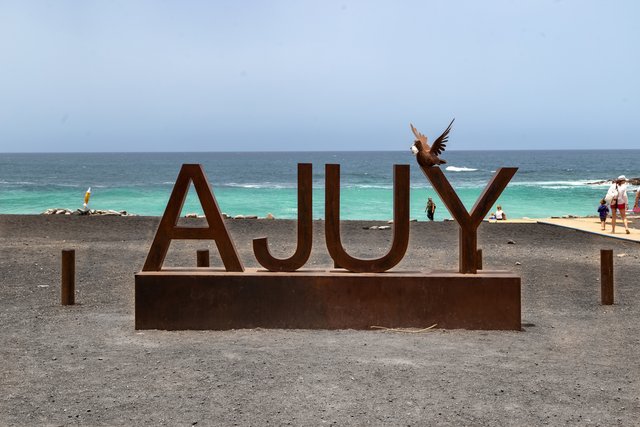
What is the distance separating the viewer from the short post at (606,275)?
940cm

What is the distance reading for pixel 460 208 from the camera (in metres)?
8.37

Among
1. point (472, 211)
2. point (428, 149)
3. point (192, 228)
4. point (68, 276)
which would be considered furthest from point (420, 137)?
point (68, 276)

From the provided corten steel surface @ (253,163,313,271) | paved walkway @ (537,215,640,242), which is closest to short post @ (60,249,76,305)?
corten steel surface @ (253,163,313,271)

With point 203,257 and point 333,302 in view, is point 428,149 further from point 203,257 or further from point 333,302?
point 203,257

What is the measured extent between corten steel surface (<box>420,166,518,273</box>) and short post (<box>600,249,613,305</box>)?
2.07 m

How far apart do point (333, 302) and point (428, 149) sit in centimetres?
210

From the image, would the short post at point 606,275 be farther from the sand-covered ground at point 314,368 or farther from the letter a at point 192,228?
the letter a at point 192,228

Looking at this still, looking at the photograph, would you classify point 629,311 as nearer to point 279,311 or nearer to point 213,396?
point 279,311

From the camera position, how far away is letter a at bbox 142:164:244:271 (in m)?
8.33

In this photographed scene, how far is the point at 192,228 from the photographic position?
8352 millimetres

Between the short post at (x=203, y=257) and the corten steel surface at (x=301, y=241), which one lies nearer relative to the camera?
the corten steel surface at (x=301, y=241)

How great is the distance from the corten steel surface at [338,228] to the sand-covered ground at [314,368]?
79 cm

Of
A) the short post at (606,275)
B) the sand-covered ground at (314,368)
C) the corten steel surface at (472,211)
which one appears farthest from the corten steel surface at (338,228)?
the short post at (606,275)

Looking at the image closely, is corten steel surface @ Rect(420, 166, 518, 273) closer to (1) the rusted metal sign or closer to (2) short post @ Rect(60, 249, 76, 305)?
(1) the rusted metal sign
